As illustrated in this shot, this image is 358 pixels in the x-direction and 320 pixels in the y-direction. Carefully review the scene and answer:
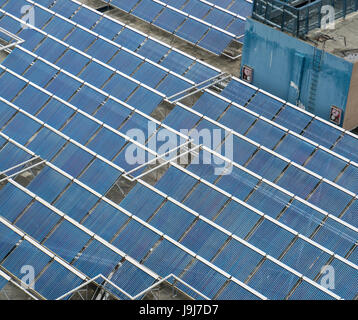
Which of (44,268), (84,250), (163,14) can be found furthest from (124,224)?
(163,14)

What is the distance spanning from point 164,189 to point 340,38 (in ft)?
55.4

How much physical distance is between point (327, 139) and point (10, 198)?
20014mm

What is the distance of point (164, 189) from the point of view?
146ft

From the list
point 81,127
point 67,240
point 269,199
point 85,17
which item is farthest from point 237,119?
point 85,17

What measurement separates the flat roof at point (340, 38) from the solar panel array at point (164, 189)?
4.48 metres

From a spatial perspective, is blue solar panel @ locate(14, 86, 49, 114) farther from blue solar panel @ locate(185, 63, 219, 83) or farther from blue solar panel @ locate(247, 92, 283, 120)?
blue solar panel @ locate(247, 92, 283, 120)

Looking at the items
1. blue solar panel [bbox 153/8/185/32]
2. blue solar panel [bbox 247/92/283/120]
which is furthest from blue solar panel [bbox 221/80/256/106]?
blue solar panel [bbox 153/8/185/32]

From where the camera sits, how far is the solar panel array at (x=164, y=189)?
39.0 metres

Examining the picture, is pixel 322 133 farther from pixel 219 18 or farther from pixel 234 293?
pixel 219 18

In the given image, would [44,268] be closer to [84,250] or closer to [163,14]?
[84,250]

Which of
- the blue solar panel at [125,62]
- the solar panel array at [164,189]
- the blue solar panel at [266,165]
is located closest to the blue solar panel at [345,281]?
the solar panel array at [164,189]

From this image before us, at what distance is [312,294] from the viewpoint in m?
37.1

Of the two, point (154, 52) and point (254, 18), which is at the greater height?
point (254, 18)

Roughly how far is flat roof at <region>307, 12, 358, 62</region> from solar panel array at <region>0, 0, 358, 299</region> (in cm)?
448
